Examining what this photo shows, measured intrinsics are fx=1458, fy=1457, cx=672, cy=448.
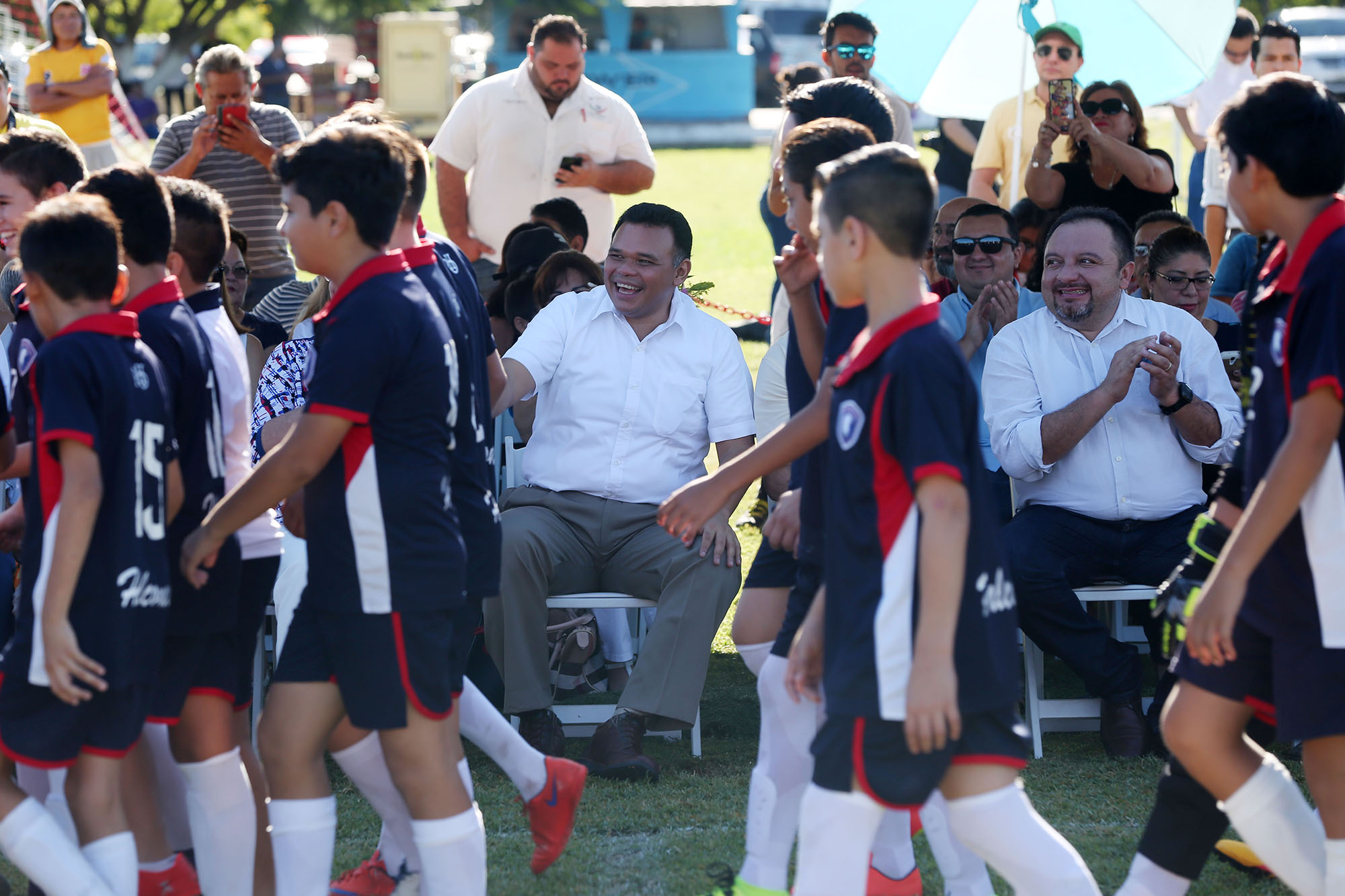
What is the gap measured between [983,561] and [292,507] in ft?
4.93

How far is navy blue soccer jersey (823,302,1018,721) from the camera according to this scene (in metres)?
2.38

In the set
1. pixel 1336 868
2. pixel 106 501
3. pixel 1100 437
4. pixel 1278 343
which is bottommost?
pixel 1336 868

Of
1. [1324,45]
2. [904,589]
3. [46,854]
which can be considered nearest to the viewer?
[904,589]

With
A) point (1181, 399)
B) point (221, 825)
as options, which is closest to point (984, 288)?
point (1181, 399)

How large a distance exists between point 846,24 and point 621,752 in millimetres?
4254

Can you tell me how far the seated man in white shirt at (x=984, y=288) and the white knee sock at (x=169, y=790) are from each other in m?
2.74

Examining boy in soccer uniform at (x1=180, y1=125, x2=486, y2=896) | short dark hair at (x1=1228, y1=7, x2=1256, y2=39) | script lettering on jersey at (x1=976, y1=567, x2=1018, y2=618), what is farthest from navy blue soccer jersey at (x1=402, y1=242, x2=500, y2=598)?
short dark hair at (x1=1228, y1=7, x2=1256, y2=39)

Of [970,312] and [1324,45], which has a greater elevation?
[1324,45]

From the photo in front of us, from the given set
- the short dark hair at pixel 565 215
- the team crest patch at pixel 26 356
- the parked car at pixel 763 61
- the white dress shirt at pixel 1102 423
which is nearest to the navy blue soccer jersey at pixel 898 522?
the team crest patch at pixel 26 356

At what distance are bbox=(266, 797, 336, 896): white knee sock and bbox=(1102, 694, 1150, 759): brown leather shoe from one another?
7.90 ft

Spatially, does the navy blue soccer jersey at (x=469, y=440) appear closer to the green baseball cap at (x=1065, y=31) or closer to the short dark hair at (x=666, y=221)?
the short dark hair at (x=666, y=221)

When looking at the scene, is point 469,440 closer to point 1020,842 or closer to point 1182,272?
point 1020,842

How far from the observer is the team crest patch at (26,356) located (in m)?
2.98

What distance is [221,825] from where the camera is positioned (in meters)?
2.98
